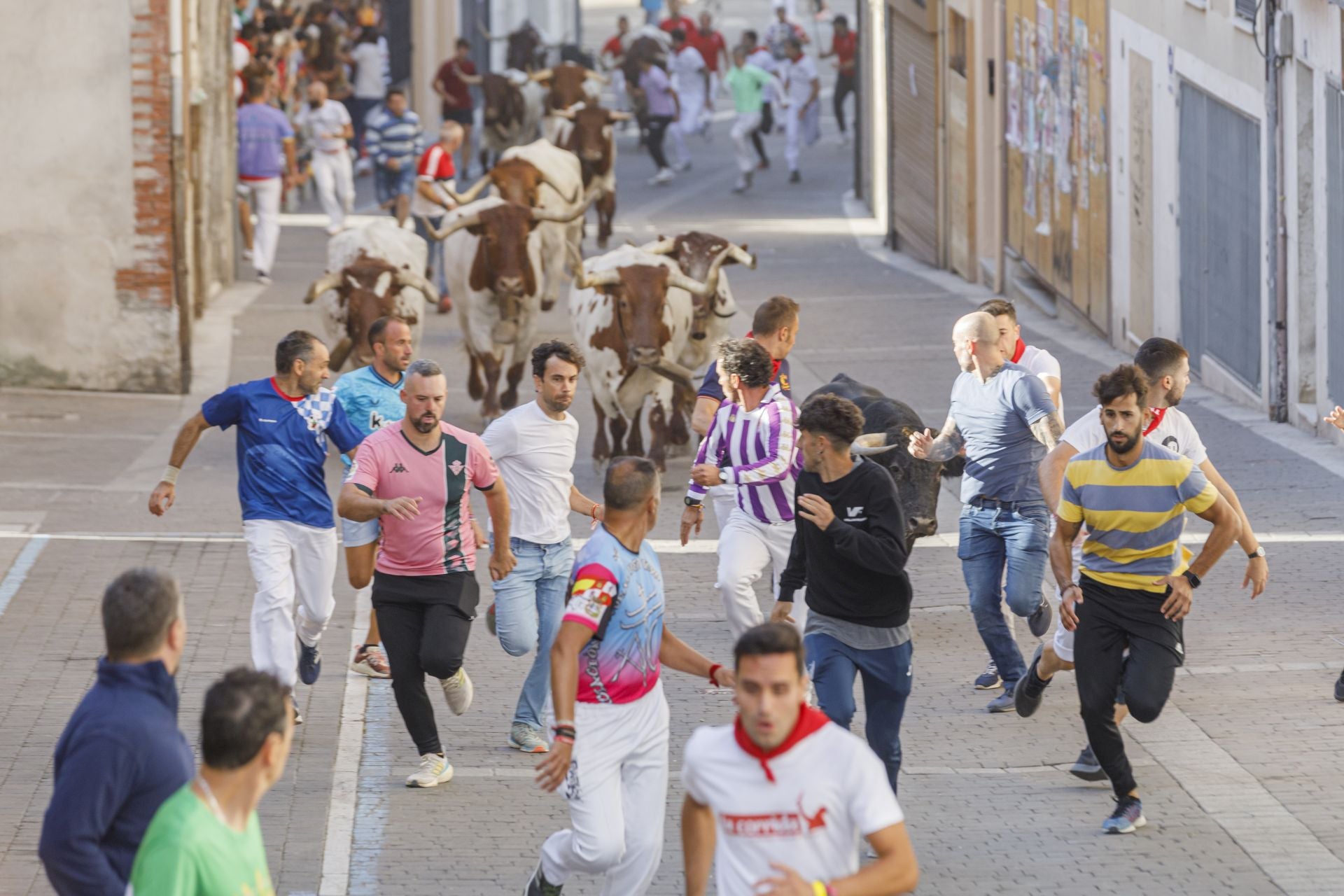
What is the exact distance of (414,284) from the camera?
17.2 metres

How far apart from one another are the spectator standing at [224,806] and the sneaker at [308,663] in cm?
530

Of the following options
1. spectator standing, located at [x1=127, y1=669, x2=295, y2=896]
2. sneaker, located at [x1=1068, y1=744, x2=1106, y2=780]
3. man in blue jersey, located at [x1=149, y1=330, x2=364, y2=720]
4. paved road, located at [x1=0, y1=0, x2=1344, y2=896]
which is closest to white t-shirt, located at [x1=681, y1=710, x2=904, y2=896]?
spectator standing, located at [x1=127, y1=669, x2=295, y2=896]

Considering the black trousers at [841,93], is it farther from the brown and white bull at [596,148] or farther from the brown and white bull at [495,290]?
the brown and white bull at [495,290]

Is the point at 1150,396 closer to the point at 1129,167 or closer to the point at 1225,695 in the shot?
the point at 1225,695

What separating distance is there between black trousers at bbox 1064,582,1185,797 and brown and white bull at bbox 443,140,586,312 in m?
11.8

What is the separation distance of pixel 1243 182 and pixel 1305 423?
240cm

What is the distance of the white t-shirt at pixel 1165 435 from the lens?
8.86 metres

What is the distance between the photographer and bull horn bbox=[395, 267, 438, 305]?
56.0 ft

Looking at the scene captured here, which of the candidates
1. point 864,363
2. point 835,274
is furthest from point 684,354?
point 835,274

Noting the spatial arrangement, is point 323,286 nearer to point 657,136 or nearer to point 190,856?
point 190,856

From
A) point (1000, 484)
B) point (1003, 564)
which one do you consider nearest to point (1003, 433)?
point (1000, 484)

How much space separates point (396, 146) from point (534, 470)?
63.4ft

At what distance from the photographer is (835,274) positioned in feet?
92.5

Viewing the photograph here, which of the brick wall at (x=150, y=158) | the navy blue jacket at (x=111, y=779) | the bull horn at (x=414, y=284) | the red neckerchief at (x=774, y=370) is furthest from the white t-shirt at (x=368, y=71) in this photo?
the navy blue jacket at (x=111, y=779)
